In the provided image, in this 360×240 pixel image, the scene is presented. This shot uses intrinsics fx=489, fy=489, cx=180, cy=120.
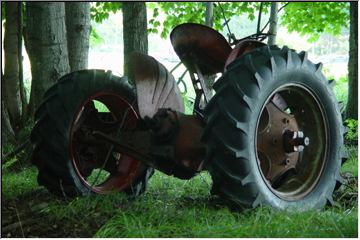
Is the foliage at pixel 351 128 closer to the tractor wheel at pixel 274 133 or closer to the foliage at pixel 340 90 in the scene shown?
the tractor wheel at pixel 274 133

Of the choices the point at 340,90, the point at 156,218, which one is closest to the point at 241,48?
the point at 156,218

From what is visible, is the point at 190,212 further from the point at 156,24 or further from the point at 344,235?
the point at 156,24

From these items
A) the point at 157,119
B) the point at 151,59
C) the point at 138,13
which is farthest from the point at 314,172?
the point at 138,13

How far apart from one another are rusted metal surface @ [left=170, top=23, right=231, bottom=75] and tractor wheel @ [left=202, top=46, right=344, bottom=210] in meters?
0.50

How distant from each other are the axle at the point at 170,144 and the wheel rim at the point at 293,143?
45 centimetres

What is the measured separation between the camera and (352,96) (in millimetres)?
7508

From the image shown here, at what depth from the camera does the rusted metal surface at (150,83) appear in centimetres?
340

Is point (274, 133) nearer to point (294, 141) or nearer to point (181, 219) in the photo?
point (294, 141)

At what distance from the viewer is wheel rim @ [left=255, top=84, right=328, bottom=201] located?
352 cm

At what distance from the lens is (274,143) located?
354 centimetres

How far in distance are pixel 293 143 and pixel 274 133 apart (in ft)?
0.51

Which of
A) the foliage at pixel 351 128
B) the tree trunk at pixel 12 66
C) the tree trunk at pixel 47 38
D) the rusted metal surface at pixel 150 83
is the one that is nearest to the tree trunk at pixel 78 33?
the tree trunk at pixel 12 66

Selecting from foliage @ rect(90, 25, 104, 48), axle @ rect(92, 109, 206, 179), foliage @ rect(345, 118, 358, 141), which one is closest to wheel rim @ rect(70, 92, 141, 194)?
axle @ rect(92, 109, 206, 179)

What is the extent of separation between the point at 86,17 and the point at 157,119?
134 inches
